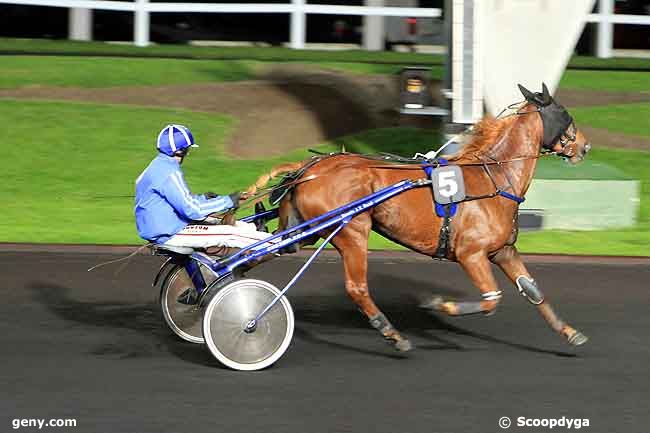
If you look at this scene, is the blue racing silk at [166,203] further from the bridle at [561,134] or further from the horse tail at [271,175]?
the bridle at [561,134]

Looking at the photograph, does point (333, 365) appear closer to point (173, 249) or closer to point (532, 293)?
point (173, 249)

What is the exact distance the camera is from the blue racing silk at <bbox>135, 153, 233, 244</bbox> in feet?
24.8

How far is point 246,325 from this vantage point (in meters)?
7.47

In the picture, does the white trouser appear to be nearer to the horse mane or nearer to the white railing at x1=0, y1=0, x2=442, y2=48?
the horse mane

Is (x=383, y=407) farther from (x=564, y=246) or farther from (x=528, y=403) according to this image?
(x=564, y=246)

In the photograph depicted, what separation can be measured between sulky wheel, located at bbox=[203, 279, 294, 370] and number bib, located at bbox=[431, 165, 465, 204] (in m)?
1.27

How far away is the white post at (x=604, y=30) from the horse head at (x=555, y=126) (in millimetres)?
17394

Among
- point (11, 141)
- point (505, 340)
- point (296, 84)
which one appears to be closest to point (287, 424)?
point (505, 340)

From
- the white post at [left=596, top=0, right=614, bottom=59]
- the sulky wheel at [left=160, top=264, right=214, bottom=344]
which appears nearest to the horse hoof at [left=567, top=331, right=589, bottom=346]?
the sulky wheel at [left=160, top=264, right=214, bottom=344]

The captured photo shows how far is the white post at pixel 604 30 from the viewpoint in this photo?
25.0 meters

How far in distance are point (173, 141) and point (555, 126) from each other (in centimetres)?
262

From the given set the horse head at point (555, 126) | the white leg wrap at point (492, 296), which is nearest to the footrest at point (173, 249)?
the white leg wrap at point (492, 296)

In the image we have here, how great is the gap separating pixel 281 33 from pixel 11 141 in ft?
37.3

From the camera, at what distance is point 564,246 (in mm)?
12625
